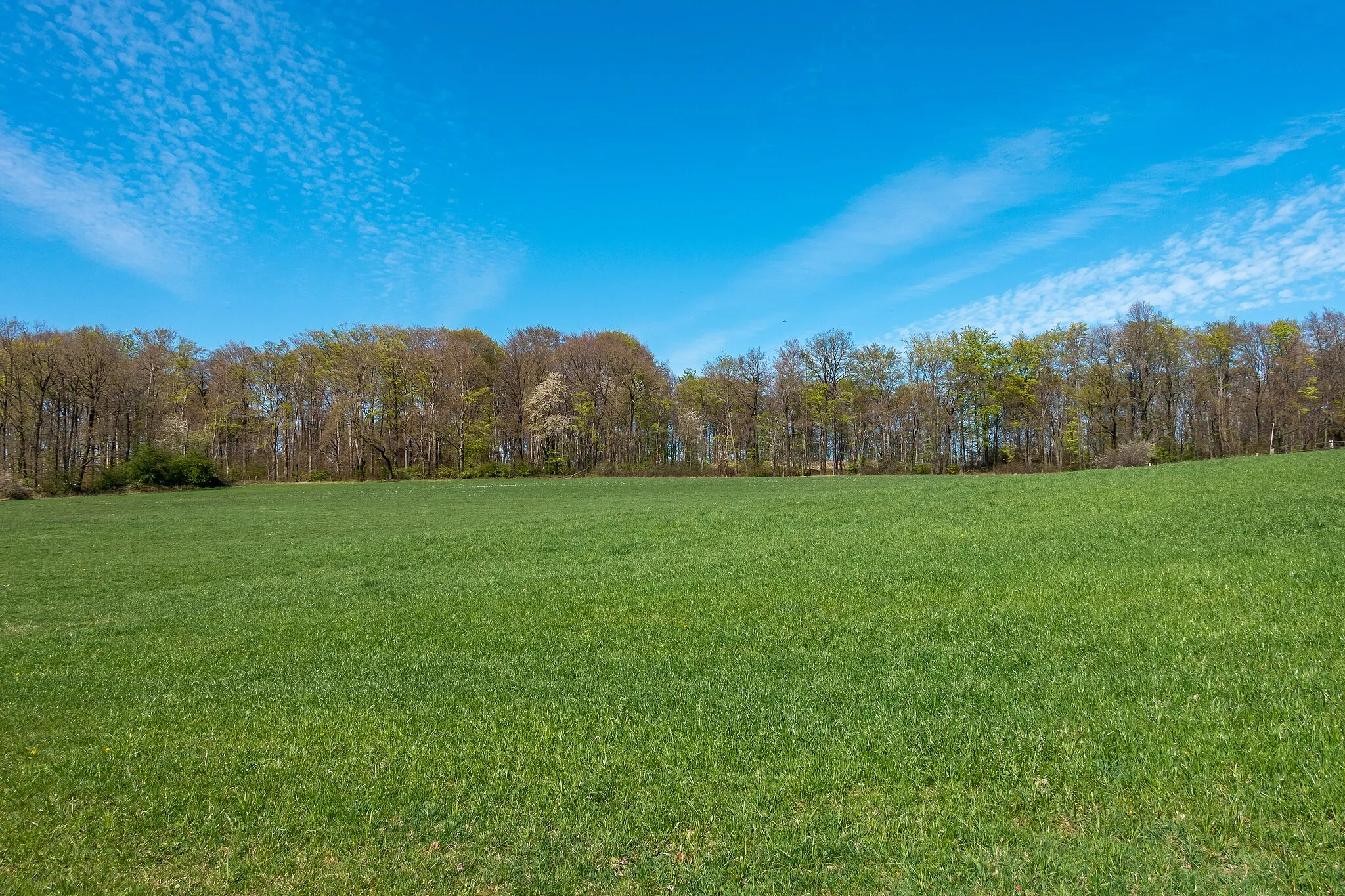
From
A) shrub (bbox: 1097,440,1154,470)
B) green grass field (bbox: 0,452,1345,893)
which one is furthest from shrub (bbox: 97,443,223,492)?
shrub (bbox: 1097,440,1154,470)

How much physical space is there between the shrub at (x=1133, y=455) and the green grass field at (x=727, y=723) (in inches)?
1695

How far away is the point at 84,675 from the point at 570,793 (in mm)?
7900

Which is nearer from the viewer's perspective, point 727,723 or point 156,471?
point 727,723

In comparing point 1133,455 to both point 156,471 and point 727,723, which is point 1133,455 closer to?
point 727,723

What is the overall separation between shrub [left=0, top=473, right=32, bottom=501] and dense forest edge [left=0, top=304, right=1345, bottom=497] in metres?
3.74

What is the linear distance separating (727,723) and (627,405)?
69.7 m

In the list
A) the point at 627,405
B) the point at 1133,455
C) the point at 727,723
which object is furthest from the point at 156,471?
the point at 1133,455

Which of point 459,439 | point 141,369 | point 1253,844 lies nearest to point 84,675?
point 1253,844

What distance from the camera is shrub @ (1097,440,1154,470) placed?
5059 cm

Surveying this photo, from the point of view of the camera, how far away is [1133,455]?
50.9 m

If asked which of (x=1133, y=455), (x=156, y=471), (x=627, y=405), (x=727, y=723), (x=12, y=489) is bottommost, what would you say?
(x=727, y=723)

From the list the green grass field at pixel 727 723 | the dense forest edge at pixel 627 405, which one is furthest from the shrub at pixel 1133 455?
the green grass field at pixel 727 723

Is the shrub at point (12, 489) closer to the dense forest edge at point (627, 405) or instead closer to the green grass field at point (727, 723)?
the dense forest edge at point (627, 405)

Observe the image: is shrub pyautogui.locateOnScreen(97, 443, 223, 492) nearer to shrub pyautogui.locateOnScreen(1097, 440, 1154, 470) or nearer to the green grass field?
the green grass field
